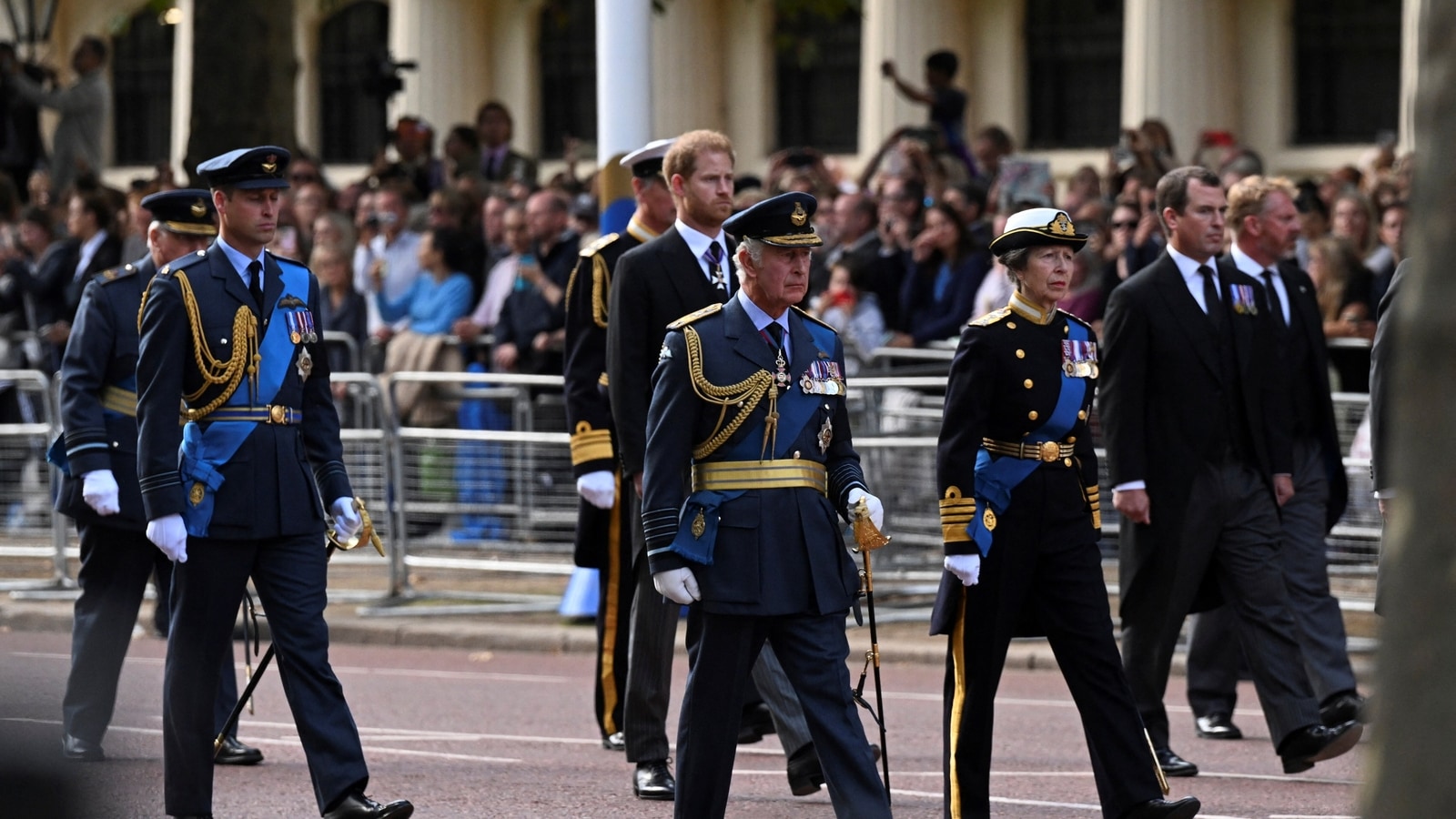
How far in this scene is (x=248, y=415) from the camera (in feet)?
23.6

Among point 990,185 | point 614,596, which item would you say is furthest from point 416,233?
point 614,596

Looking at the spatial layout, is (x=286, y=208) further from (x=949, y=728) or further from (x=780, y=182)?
(x=949, y=728)

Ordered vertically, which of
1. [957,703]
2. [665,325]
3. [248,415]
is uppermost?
[665,325]

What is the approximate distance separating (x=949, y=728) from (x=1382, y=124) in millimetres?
18088

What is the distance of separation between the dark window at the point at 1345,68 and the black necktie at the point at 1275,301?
15266 mm

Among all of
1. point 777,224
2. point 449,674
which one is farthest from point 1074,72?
point 777,224

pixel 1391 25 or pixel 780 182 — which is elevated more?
pixel 1391 25

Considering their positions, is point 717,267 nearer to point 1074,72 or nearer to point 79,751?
point 79,751

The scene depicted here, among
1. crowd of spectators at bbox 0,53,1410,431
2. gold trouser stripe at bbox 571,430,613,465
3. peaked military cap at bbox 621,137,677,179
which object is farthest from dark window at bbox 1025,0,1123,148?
gold trouser stripe at bbox 571,430,613,465

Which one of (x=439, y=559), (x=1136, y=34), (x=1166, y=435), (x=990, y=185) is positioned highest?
(x=1136, y=34)

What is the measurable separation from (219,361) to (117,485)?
2094 millimetres

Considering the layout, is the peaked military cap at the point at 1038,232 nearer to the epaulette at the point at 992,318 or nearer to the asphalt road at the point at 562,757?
the epaulette at the point at 992,318

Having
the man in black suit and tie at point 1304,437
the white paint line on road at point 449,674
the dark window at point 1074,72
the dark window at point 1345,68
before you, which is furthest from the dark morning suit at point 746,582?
the dark window at point 1074,72

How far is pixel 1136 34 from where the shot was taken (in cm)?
2392
